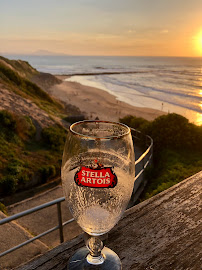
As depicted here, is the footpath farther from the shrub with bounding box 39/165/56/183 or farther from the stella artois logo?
the stella artois logo

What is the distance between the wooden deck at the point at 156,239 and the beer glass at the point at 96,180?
97mm

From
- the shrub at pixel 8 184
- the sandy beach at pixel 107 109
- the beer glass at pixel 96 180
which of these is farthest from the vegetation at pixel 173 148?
the sandy beach at pixel 107 109

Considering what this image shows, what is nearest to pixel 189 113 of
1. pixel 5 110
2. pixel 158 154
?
pixel 158 154

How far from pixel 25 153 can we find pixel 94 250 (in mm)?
11851

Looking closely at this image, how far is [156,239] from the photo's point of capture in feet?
3.42

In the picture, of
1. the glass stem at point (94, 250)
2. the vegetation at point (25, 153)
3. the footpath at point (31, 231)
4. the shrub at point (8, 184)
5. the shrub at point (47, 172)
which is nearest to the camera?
the glass stem at point (94, 250)

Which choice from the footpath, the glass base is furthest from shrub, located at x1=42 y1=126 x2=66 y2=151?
the glass base

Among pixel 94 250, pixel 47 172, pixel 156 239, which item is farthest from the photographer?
pixel 47 172

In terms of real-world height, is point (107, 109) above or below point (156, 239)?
below

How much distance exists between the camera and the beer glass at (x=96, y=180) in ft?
2.49

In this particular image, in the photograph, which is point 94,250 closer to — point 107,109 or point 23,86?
point 23,86

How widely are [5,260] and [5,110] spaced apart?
35.7ft

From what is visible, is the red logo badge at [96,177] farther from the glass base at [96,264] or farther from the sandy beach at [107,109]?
the sandy beach at [107,109]

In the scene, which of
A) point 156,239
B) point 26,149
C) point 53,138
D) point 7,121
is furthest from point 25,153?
point 156,239
